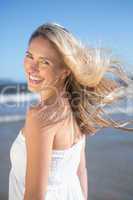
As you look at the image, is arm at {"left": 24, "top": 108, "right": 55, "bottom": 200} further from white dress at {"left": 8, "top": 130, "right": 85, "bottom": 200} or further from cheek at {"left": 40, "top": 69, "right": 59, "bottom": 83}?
cheek at {"left": 40, "top": 69, "right": 59, "bottom": 83}

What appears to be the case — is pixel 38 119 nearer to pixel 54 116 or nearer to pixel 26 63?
pixel 54 116

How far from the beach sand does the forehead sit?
2749mm

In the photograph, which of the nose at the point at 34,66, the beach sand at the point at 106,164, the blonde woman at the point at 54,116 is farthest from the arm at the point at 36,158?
the beach sand at the point at 106,164

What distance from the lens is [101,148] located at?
6.76 m

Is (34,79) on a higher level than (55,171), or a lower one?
higher

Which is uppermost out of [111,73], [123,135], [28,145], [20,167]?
[111,73]

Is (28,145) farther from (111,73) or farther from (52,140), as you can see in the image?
(111,73)

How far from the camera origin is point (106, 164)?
18.4 feet

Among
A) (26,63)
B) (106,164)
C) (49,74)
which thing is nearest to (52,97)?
(49,74)

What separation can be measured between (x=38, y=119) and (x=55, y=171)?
22 centimetres

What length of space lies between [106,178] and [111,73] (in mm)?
2930

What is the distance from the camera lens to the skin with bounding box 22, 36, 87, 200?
1471 millimetres

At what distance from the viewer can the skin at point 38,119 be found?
147 centimetres

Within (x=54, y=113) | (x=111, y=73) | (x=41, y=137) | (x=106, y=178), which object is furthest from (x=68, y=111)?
(x=106, y=178)
